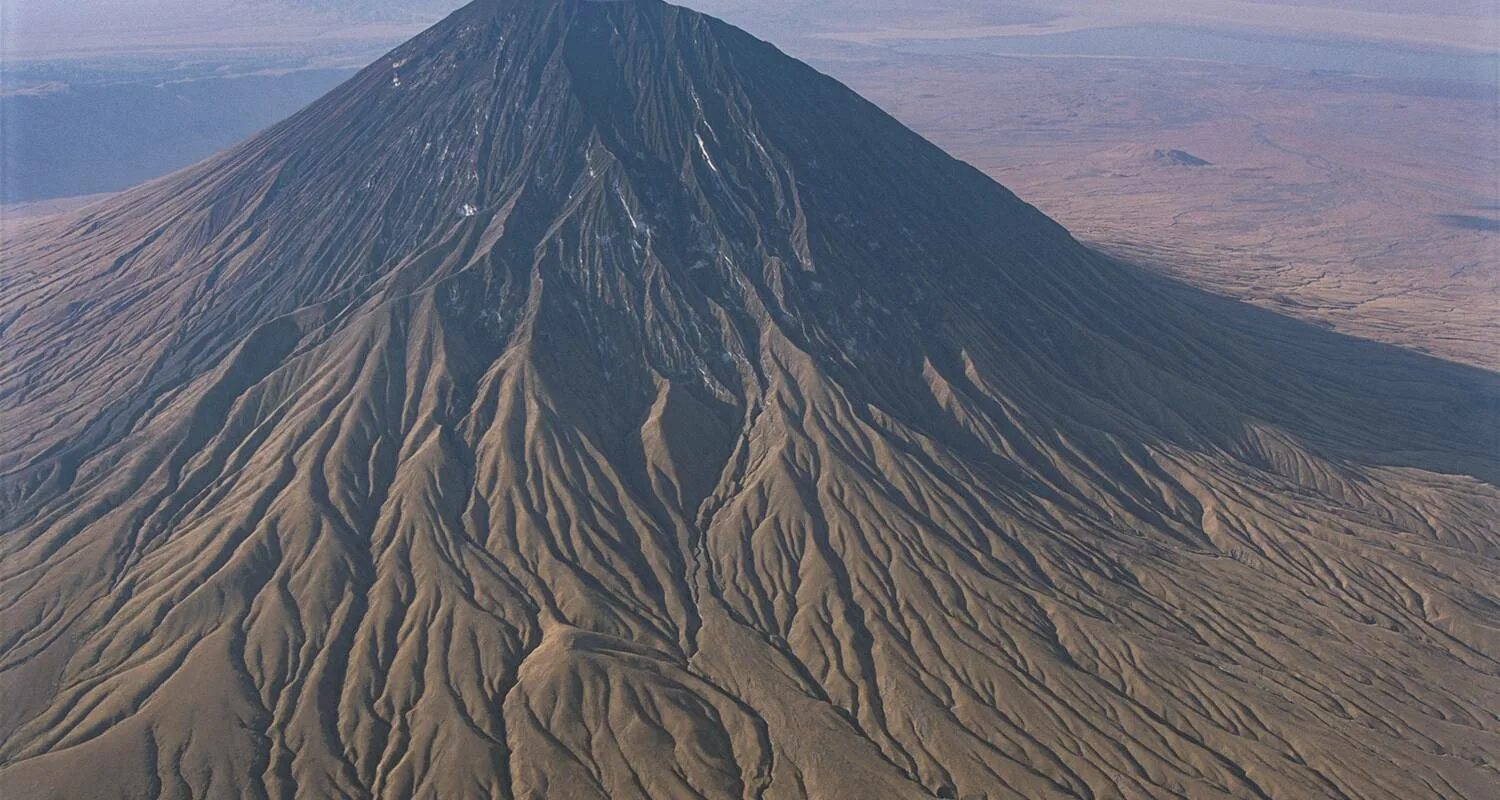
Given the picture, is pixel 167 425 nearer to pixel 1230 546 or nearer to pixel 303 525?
pixel 303 525

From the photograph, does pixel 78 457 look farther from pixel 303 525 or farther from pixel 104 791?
pixel 104 791

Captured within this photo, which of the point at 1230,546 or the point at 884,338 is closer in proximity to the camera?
the point at 1230,546

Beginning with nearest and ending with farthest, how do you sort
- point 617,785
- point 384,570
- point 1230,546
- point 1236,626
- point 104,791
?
point 104,791, point 617,785, point 384,570, point 1236,626, point 1230,546

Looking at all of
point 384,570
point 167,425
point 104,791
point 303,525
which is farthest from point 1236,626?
point 167,425

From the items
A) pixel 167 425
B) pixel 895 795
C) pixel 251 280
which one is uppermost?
pixel 251 280

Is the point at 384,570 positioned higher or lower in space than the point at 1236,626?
higher

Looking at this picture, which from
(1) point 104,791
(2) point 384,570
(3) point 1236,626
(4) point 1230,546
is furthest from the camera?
(4) point 1230,546
